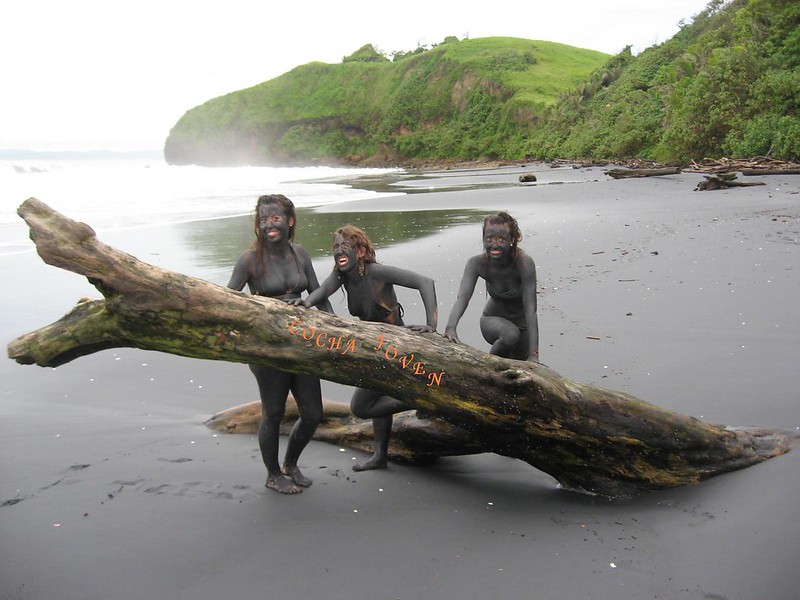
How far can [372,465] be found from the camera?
468cm

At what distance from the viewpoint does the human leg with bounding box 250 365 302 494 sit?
4324 millimetres

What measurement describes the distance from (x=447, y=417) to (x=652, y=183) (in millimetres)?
18168

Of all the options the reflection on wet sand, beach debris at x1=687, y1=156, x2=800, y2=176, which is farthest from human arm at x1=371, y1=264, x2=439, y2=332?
beach debris at x1=687, y1=156, x2=800, y2=176

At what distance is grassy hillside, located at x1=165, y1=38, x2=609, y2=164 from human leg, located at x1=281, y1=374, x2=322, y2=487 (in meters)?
57.7

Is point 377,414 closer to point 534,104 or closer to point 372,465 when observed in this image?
point 372,465

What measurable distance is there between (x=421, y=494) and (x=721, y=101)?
25.4m

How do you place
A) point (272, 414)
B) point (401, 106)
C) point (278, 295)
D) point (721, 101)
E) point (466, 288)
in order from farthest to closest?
point (401, 106) → point (721, 101) → point (466, 288) → point (278, 295) → point (272, 414)

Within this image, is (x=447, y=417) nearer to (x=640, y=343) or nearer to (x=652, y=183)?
(x=640, y=343)

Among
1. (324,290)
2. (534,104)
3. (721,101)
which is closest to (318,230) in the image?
(324,290)

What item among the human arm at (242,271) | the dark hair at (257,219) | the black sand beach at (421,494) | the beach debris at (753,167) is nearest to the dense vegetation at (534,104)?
the beach debris at (753,167)

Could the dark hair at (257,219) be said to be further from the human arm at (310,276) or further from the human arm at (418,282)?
the human arm at (418,282)

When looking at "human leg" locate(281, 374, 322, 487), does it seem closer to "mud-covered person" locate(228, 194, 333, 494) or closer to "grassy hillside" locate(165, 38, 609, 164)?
"mud-covered person" locate(228, 194, 333, 494)

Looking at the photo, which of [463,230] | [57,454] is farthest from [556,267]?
[57,454]

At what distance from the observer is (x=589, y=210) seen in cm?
1498
